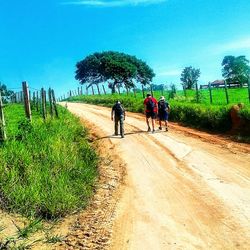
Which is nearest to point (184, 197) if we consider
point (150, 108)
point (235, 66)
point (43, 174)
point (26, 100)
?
point (43, 174)

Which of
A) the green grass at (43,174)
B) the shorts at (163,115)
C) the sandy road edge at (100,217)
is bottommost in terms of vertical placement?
the sandy road edge at (100,217)

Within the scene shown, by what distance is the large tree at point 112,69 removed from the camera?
76.2 metres

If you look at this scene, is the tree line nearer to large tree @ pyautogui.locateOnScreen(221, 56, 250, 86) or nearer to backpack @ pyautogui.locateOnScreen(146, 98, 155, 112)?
large tree @ pyautogui.locateOnScreen(221, 56, 250, 86)

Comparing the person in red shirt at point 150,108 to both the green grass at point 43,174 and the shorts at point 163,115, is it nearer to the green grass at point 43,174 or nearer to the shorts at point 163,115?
the shorts at point 163,115

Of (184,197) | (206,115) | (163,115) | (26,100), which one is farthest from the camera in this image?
Result: (206,115)

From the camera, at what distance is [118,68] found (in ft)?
251

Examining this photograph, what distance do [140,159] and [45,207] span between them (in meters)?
6.33

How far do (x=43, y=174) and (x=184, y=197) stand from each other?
11.4 feet

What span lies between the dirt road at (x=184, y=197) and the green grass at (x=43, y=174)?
118 centimetres

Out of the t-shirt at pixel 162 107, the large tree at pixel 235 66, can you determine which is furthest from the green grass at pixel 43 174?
the large tree at pixel 235 66

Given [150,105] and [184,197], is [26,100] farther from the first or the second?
[184,197]

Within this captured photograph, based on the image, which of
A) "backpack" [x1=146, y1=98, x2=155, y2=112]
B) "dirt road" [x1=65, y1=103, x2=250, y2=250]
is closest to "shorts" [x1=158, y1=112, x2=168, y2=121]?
"backpack" [x1=146, y1=98, x2=155, y2=112]

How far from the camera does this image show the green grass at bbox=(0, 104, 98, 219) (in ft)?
30.0

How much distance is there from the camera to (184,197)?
10.2m
